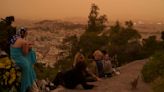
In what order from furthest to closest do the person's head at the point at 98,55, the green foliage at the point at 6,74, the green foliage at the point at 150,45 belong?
the green foliage at the point at 150,45 < the person's head at the point at 98,55 < the green foliage at the point at 6,74

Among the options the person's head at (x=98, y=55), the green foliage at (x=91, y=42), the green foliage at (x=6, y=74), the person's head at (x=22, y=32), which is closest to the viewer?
the green foliage at (x=6, y=74)

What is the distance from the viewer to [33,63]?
9.30 meters

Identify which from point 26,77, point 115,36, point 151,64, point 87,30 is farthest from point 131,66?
point 87,30

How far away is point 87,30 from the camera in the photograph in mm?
29016

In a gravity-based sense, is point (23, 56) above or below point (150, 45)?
above

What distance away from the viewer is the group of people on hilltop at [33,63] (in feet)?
28.7

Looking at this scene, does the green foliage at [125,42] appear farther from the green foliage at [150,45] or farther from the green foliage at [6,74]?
the green foliage at [6,74]

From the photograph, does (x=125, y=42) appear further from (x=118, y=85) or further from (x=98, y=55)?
(x=118, y=85)

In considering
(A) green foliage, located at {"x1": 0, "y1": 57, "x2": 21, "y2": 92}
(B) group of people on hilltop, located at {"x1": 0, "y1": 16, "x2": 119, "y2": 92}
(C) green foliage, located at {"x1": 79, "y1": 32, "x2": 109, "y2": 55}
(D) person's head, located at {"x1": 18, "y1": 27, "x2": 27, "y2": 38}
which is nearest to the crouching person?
(B) group of people on hilltop, located at {"x1": 0, "y1": 16, "x2": 119, "y2": 92}

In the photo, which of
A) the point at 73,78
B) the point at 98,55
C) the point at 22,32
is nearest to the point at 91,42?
the point at 98,55

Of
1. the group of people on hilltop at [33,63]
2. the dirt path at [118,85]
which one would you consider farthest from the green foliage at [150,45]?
the group of people on hilltop at [33,63]

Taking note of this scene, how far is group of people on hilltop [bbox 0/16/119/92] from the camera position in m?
8.74

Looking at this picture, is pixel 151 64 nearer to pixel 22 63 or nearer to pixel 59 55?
pixel 22 63

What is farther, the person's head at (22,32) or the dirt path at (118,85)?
the dirt path at (118,85)
